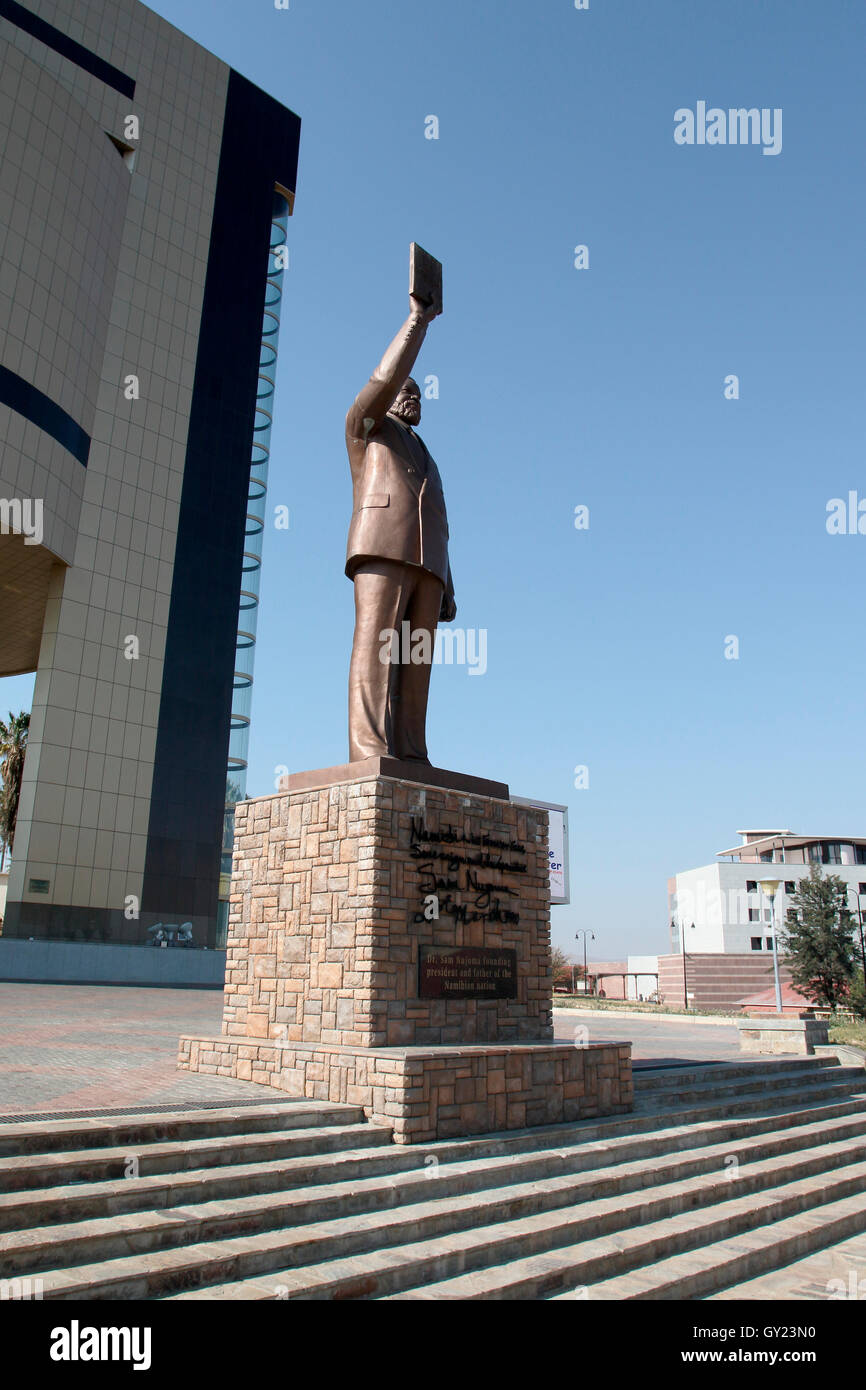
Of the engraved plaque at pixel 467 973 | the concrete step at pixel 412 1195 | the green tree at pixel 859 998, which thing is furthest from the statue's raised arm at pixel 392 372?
the green tree at pixel 859 998

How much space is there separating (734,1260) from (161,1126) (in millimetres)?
3697

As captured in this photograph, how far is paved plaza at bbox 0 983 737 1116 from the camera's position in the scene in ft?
22.1

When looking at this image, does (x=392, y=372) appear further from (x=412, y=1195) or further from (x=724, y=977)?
(x=724, y=977)

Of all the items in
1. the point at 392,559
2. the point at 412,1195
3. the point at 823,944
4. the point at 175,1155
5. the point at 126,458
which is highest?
the point at 126,458

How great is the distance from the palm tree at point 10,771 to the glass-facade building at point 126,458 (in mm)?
3135

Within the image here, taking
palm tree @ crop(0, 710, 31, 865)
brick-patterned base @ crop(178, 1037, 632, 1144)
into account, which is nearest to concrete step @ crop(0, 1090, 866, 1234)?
brick-patterned base @ crop(178, 1037, 632, 1144)

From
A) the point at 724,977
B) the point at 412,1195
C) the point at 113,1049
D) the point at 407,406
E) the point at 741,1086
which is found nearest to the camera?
the point at 412,1195

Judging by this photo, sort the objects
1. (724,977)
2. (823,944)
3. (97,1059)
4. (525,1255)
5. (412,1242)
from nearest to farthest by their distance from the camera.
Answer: (412,1242) → (525,1255) → (97,1059) → (823,944) → (724,977)

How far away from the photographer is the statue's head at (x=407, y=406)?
10539 millimetres

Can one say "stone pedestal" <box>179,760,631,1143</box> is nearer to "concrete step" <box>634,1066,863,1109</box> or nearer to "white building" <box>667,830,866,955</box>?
"concrete step" <box>634,1066,863,1109</box>

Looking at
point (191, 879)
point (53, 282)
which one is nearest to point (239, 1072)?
point (191, 879)

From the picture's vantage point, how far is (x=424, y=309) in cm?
974

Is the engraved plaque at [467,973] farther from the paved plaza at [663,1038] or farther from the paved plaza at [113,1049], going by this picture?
the paved plaza at [113,1049]

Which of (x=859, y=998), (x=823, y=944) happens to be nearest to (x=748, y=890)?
(x=823, y=944)
